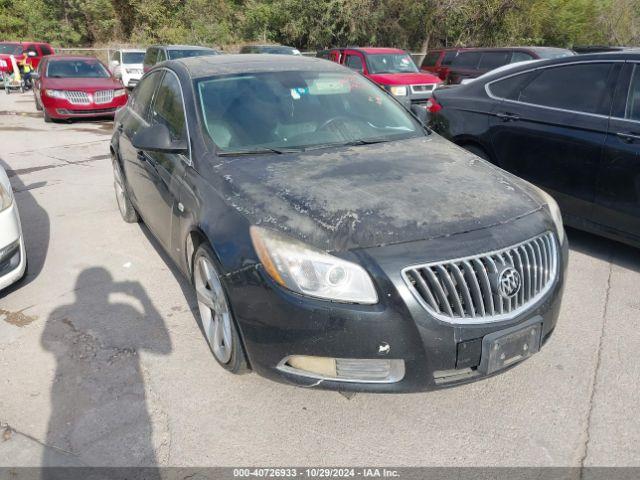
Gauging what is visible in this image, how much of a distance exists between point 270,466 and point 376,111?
2587 mm

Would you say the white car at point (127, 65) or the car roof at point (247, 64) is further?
the white car at point (127, 65)

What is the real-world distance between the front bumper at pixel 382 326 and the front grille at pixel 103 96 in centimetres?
1168

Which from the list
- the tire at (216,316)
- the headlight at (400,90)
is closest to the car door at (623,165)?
the tire at (216,316)

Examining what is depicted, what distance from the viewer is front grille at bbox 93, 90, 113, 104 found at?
1268cm

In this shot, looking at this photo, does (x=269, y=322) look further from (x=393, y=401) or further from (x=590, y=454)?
(x=590, y=454)

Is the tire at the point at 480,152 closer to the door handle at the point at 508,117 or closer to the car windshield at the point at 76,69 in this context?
the door handle at the point at 508,117

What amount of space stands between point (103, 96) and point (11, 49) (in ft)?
39.9

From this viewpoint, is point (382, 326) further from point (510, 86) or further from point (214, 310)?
point (510, 86)

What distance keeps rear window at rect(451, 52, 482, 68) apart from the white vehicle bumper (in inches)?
491

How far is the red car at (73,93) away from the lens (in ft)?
40.9

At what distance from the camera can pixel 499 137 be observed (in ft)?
16.7

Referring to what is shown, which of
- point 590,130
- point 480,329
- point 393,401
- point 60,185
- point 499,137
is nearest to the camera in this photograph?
point 480,329

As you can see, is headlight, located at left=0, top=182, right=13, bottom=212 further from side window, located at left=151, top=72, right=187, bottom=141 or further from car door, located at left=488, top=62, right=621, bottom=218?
car door, located at left=488, top=62, right=621, bottom=218

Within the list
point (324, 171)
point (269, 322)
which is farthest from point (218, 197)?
point (269, 322)
